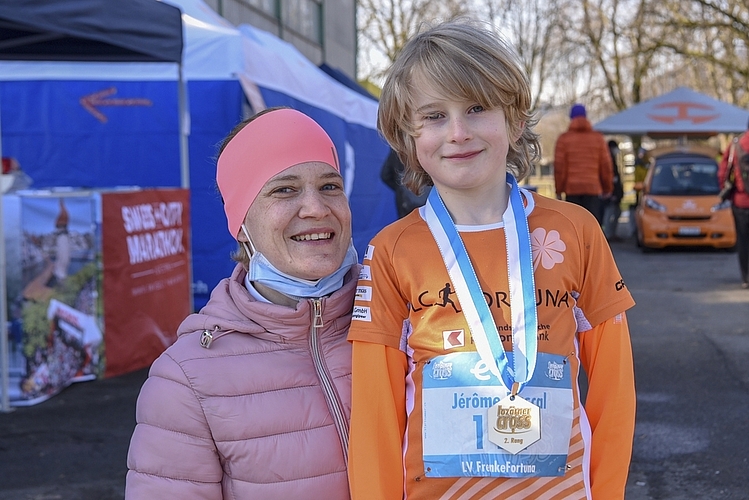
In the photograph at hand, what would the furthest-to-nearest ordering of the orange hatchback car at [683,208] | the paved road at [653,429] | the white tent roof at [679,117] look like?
the white tent roof at [679,117] → the orange hatchback car at [683,208] → the paved road at [653,429]

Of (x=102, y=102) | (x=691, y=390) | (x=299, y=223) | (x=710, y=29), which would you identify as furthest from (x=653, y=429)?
(x=710, y=29)

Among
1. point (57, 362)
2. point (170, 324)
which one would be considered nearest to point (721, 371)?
point (170, 324)

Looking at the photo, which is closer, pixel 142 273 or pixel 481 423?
pixel 481 423

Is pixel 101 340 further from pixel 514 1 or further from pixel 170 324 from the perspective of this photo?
pixel 514 1

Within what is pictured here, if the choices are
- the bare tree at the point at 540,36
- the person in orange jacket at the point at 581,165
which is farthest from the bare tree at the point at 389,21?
the person in orange jacket at the point at 581,165

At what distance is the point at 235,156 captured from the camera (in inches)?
81.4

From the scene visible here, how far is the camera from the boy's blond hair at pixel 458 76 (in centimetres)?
194

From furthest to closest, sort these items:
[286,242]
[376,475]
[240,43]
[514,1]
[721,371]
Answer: [514,1], [240,43], [721,371], [286,242], [376,475]

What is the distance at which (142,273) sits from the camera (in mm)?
6500

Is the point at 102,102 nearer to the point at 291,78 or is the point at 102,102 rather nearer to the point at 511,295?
the point at 291,78

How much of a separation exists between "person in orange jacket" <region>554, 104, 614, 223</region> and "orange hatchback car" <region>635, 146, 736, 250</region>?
5.61m

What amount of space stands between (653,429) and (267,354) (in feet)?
12.7

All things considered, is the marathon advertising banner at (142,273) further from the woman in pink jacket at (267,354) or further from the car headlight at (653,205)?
the car headlight at (653,205)

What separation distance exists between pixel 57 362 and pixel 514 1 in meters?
27.6
